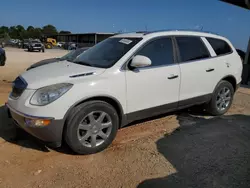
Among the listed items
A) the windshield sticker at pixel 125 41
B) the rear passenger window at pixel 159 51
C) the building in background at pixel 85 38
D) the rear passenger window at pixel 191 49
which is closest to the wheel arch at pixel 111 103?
the rear passenger window at pixel 159 51

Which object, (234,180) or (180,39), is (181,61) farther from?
(234,180)

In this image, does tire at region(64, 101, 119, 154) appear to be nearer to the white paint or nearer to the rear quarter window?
the white paint

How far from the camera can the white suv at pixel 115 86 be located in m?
3.17

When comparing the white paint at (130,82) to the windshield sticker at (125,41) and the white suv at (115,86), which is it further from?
the windshield sticker at (125,41)

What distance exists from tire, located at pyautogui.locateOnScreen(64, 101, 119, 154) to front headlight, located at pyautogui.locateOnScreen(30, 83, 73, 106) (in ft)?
0.97

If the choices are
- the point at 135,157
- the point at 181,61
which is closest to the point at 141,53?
the point at 181,61

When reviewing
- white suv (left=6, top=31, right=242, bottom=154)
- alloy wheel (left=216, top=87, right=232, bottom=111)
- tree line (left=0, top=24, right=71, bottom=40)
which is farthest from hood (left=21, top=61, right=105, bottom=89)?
tree line (left=0, top=24, right=71, bottom=40)

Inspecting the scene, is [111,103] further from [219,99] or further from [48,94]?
[219,99]

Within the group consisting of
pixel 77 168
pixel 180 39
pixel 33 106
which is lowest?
pixel 77 168

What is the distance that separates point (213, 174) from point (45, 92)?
2371 mm

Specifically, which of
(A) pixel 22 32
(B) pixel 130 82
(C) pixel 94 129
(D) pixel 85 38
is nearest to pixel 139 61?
(B) pixel 130 82

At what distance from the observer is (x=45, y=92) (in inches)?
124

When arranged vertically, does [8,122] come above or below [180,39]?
below

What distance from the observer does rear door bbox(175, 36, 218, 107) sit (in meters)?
4.33
